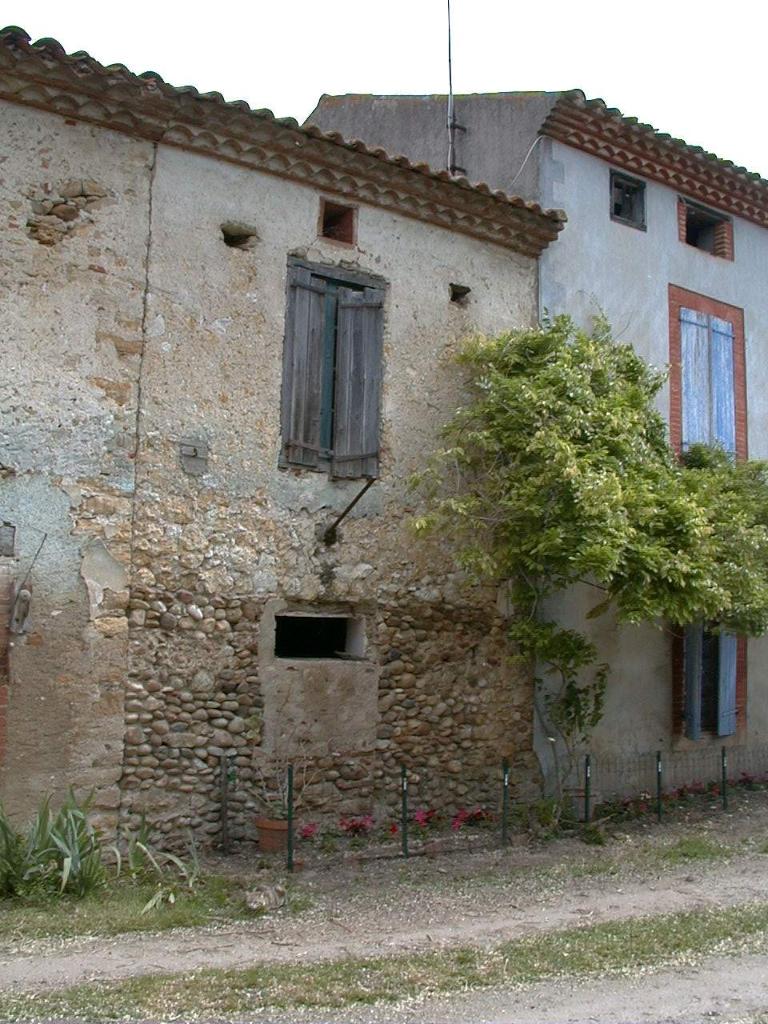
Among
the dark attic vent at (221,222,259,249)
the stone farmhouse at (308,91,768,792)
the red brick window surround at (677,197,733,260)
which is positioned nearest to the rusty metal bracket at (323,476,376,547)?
the dark attic vent at (221,222,259,249)

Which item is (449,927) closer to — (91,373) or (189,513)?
(189,513)

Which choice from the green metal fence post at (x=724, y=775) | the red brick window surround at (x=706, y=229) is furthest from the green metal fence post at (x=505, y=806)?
the red brick window surround at (x=706, y=229)

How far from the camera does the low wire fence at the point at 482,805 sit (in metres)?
9.41

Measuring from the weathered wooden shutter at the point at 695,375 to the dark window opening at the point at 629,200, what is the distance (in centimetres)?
125

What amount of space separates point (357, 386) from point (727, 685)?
600 cm

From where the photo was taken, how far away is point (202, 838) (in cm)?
901

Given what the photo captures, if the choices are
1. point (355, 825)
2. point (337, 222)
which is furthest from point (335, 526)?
point (337, 222)

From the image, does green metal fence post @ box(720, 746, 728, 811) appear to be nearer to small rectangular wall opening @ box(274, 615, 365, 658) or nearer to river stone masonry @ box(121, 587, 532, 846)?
river stone masonry @ box(121, 587, 532, 846)

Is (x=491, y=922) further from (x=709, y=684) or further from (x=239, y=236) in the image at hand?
(x=709, y=684)

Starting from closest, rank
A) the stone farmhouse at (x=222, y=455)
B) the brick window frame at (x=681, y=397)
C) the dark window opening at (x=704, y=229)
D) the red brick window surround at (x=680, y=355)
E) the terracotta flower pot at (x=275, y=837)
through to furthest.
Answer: the stone farmhouse at (x=222, y=455), the terracotta flower pot at (x=275, y=837), the brick window frame at (x=681, y=397), the red brick window surround at (x=680, y=355), the dark window opening at (x=704, y=229)

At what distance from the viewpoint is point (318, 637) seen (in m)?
10.5

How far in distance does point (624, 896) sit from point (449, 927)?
1.61 meters

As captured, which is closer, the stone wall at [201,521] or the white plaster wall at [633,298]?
the stone wall at [201,521]

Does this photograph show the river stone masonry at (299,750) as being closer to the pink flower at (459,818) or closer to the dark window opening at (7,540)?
the pink flower at (459,818)
